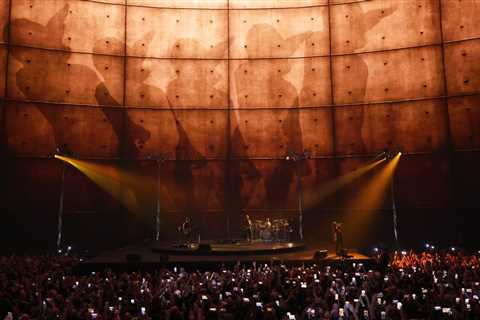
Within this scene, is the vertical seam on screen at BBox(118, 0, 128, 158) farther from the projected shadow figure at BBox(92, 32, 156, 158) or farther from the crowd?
the crowd

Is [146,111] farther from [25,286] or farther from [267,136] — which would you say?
[25,286]

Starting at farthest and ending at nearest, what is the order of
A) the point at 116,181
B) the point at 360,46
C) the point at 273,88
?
the point at 273,88 → the point at 360,46 → the point at 116,181

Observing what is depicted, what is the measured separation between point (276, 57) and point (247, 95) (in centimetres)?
254

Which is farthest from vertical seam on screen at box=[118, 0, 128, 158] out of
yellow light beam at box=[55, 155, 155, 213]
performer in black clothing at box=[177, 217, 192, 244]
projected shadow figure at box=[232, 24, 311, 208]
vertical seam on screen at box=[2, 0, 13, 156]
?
projected shadow figure at box=[232, 24, 311, 208]

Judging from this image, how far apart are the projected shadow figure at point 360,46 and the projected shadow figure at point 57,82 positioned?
10.7 meters

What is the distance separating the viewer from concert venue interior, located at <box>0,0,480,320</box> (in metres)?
19.1

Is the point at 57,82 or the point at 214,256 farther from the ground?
the point at 57,82

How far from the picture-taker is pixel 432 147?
63.9 ft

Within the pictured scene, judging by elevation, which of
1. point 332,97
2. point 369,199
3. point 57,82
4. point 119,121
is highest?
point 57,82

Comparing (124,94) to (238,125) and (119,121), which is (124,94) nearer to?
(119,121)

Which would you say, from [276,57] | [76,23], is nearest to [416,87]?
[276,57]

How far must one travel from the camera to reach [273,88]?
2175cm

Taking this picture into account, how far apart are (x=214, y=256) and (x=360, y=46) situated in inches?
514

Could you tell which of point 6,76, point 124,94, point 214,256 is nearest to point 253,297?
point 214,256
